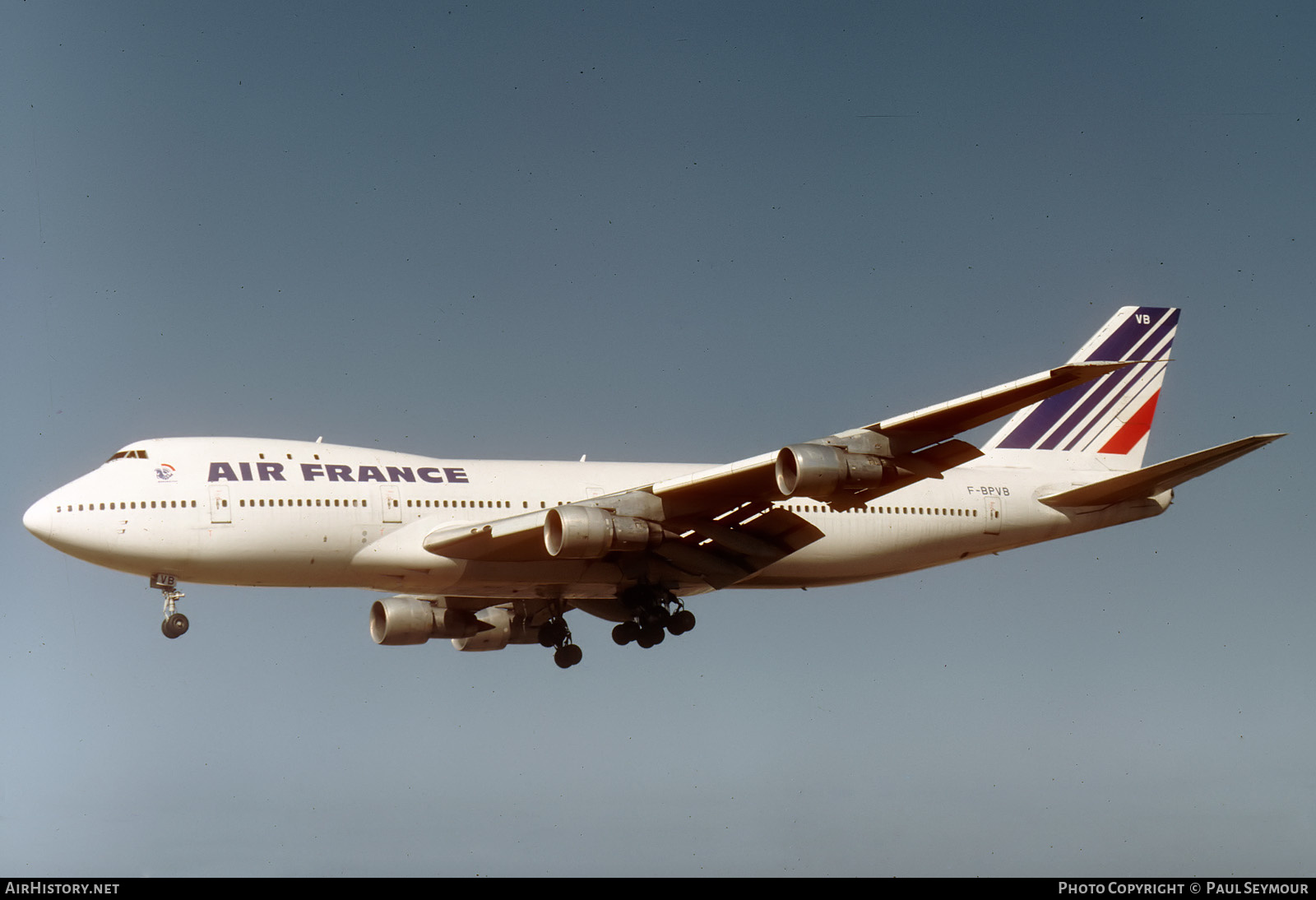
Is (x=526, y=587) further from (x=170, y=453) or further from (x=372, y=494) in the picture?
(x=170, y=453)

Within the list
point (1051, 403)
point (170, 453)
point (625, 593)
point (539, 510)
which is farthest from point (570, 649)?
point (1051, 403)

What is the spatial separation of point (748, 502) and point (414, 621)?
36.6 ft

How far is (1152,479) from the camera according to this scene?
39750 millimetres

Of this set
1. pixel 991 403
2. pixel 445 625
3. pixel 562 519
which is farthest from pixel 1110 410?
pixel 445 625

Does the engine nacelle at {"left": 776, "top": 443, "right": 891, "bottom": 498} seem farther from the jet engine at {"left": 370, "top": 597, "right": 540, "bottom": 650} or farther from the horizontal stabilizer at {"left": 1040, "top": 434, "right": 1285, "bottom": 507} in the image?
the jet engine at {"left": 370, "top": 597, "right": 540, "bottom": 650}

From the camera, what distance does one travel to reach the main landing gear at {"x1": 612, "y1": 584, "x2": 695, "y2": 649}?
39.6 m

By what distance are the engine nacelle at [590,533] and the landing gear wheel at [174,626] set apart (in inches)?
366

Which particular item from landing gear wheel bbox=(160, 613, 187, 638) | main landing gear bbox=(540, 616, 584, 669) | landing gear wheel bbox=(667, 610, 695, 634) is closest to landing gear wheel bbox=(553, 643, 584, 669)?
main landing gear bbox=(540, 616, 584, 669)

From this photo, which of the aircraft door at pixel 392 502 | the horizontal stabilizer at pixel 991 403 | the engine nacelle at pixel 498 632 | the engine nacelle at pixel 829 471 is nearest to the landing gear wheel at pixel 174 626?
the aircraft door at pixel 392 502

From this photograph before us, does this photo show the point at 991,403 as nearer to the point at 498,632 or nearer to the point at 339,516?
the point at 339,516

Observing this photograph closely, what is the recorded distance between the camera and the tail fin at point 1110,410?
46.2m

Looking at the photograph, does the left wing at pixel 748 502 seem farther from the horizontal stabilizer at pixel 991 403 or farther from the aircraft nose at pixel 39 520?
the aircraft nose at pixel 39 520
